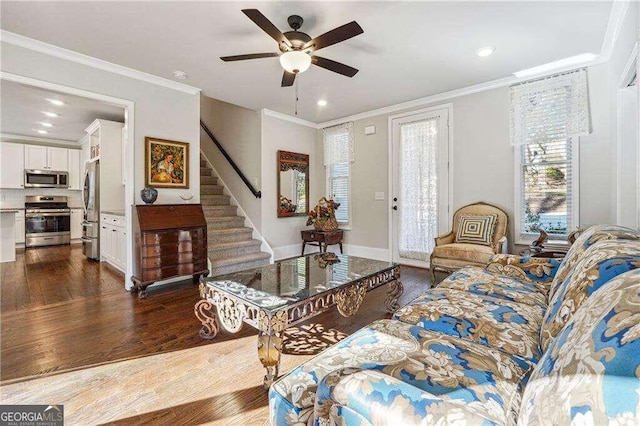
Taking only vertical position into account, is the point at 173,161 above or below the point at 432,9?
below

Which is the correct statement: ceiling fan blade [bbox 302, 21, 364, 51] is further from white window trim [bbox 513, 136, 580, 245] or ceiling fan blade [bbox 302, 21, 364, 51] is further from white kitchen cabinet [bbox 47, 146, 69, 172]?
white kitchen cabinet [bbox 47, 146, 69, 172]

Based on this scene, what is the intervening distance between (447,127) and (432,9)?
2134 millimetres

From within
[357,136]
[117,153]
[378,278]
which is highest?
[357,136]

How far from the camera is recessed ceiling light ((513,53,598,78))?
3.10 m

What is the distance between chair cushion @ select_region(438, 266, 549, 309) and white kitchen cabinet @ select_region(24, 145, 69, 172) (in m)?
8.34

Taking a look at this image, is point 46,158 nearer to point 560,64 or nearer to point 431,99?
point 431,99

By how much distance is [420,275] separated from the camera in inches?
160

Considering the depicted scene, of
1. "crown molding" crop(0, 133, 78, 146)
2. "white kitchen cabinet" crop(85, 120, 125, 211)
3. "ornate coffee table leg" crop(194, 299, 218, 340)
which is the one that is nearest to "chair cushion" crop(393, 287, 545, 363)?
"ornate coffee table leg" crop(194, 299, 218, 340)

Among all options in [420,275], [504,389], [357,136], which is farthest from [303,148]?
[504,389]

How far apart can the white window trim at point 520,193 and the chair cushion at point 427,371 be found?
9.99 feet

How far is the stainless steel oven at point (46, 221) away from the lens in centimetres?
611

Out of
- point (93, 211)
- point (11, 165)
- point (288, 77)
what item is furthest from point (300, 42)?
point (11, 165)

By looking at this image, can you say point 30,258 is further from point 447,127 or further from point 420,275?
point 447,127

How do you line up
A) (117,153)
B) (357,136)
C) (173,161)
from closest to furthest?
(173,161) → (117,153) → (357,136)
